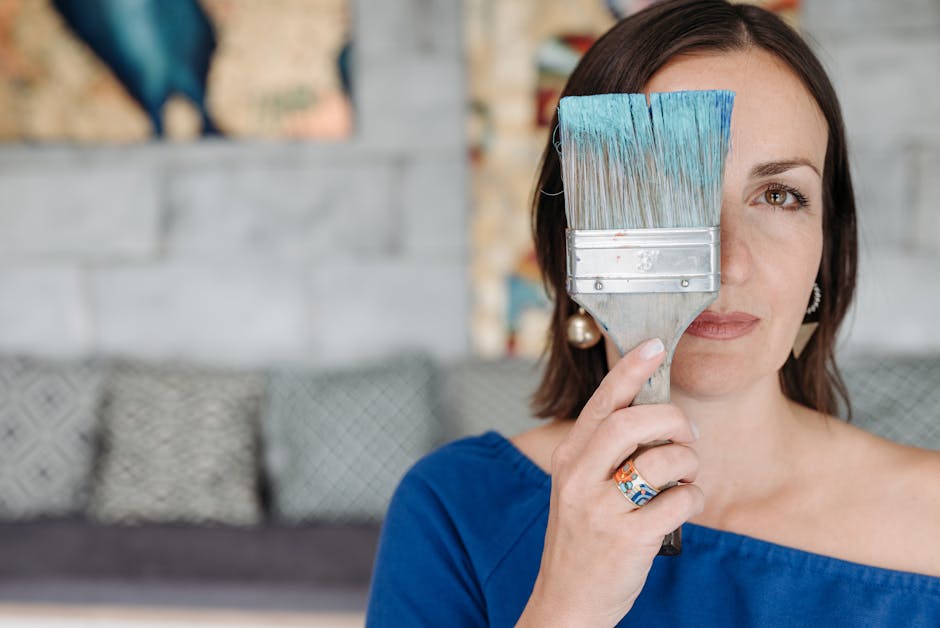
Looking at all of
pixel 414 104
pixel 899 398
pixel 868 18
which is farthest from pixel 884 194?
pixel 414 104

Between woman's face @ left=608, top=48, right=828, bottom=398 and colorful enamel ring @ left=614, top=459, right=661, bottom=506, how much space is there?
0.83 feet

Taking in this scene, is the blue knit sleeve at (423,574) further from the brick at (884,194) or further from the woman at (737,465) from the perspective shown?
the brick at (884,194)

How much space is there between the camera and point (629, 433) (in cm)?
69

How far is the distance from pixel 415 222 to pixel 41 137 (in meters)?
1.27

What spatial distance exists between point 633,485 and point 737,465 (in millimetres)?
426

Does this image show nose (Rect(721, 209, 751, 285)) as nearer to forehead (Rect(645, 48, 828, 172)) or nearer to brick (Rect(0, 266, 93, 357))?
forehead (Rect(645, 48, 828, 172))

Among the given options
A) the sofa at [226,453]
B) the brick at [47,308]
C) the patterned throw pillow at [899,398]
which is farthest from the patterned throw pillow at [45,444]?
the patterned throw pillow at [899,398]

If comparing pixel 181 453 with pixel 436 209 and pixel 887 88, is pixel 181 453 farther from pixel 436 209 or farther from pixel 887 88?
pixel 887 88

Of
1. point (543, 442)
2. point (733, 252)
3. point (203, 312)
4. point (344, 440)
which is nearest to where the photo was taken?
point (733, 252)

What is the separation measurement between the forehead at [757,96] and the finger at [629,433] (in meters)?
0.35

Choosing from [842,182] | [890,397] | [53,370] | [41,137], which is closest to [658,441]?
[842,182]

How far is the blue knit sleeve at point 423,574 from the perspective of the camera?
1039 millimetres

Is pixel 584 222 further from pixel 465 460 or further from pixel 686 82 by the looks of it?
pixel 465 460

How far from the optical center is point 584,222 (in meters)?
0.75
